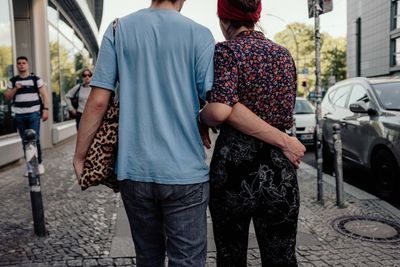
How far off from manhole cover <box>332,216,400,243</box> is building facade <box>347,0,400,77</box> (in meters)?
39.5

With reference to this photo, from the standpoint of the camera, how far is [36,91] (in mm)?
7543

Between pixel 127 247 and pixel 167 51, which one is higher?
pixel 167 51

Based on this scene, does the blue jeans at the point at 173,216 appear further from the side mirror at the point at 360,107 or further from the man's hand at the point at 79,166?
the side mirror at the point at 360,107

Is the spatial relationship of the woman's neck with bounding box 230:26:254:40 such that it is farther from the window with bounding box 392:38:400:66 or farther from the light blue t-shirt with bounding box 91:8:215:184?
the window with bounding box 392:38:400:66

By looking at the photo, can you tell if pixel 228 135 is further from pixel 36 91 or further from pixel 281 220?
pixel 36 91

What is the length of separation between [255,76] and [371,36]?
2193 inches

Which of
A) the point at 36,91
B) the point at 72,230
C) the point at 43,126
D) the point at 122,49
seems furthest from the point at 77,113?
the point at 122,49

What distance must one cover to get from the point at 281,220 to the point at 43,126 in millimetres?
10740

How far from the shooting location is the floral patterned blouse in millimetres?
1877

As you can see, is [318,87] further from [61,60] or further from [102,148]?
[61,60]

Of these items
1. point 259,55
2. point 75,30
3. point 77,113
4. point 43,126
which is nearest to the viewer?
point 259,55

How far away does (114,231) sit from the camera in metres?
4.41

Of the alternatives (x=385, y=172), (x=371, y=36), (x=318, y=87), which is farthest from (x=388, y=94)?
(x=371, y=36)

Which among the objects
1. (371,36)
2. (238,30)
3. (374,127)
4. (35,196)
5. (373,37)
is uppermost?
(371,36)
